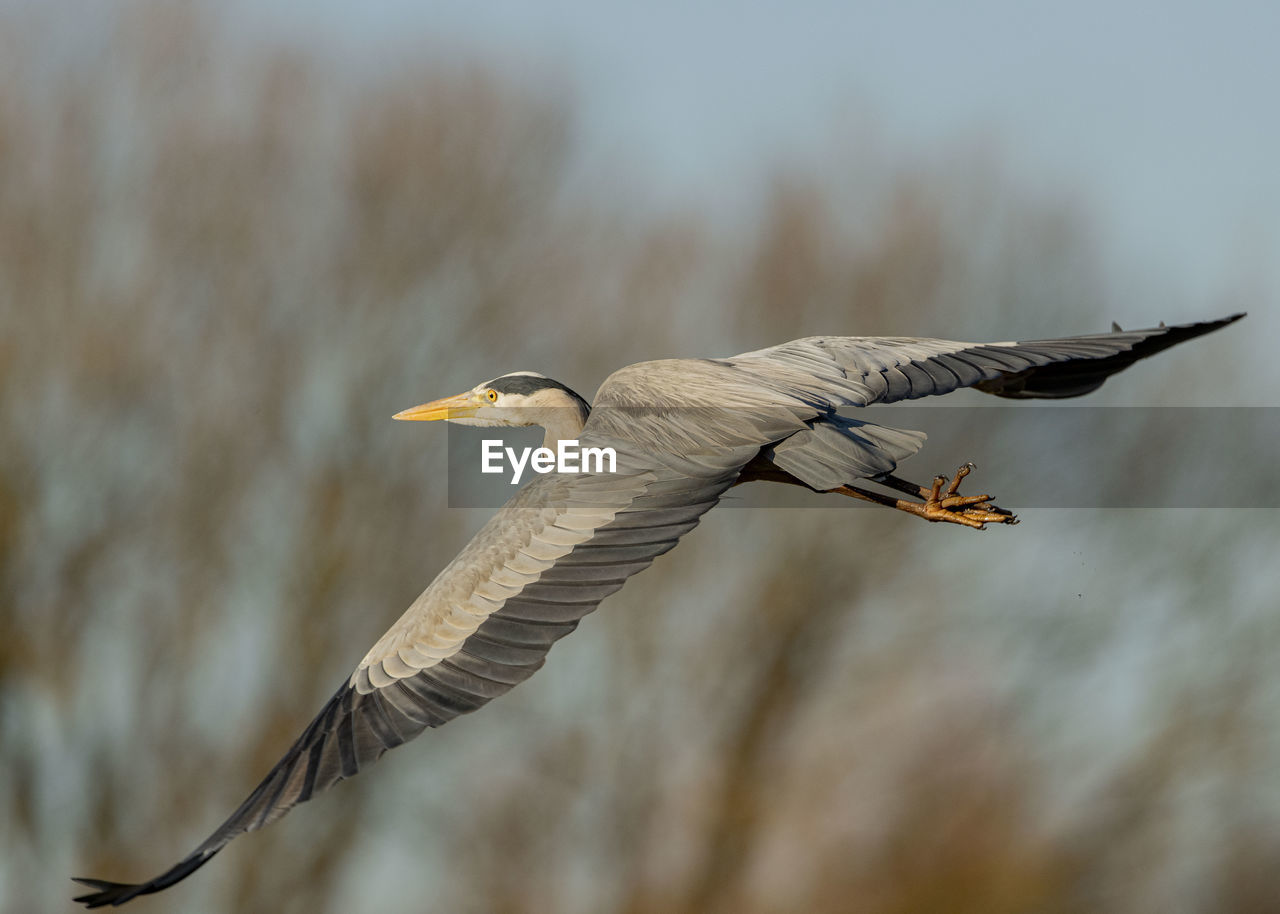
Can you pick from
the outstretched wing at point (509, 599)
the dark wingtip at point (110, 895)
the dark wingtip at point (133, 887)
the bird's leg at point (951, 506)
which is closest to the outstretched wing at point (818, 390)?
the outstretched wing at point (509, 599)

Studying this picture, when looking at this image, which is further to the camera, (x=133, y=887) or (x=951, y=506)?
(x=951, y=506)

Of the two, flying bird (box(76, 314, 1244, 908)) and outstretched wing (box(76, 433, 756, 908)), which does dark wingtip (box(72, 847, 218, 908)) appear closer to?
flying bird (box(76, 314, 1244, 908))

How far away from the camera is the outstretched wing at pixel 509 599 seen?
19.0 ft

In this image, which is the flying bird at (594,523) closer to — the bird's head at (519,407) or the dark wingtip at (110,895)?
the dark wingtip at (110,895)

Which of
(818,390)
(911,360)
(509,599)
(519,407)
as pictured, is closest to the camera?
(509,599)

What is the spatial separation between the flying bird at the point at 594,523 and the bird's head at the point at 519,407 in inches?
24.3

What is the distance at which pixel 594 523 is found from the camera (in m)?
5.96

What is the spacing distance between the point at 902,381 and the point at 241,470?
10719mm

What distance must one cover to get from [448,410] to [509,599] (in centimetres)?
229

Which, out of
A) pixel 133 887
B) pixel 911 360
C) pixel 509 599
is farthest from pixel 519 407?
pixel 133 887

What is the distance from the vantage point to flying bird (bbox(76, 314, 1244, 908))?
579 cm

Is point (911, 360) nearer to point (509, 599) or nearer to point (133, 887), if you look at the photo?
point (509, 599)

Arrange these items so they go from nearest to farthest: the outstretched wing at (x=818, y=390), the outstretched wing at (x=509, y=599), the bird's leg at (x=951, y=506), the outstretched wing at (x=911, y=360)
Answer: the outstretched wing at (x=509, y=599), the outstretched wing at (x=818, y=390), the outstretched wing at (x=911, y=360), the bird's leg at (x=951, y=506)

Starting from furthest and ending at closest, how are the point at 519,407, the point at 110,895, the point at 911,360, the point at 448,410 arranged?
the point at 448,410
the point at 519,407
the point at 911,360
the point at 110,895
